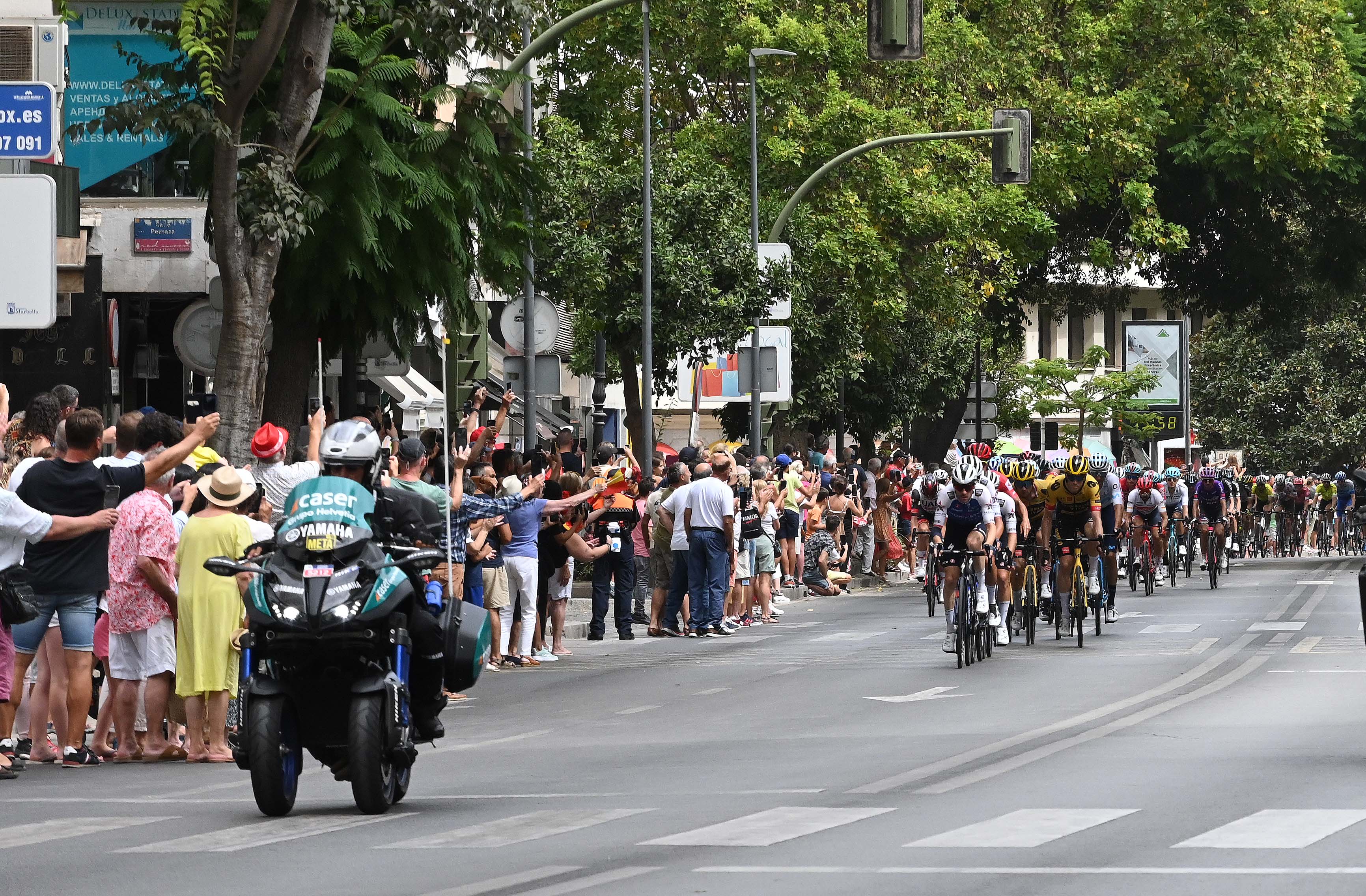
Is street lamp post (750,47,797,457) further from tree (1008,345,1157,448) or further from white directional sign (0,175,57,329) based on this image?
tree (1008,345,1157,448)

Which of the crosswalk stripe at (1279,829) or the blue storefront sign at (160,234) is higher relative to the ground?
the blue storefront sign at (160,234)

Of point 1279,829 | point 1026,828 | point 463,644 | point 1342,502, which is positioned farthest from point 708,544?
point 1342,502

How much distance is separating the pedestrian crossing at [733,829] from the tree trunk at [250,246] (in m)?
8.34

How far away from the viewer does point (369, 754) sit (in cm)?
1066

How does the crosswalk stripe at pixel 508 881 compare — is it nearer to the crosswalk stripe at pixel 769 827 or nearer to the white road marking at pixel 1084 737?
the crosswalk stripe at pixel 769 827

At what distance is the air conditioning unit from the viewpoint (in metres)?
18.6

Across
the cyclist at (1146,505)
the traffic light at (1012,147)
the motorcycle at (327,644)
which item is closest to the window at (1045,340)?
the cyclist at (1146,505)

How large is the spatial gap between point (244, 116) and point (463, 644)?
408 inches

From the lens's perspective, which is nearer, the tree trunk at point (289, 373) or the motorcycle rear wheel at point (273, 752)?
the motorcycle rear wheel at point (273, 752)

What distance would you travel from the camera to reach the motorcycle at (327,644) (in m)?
10.6

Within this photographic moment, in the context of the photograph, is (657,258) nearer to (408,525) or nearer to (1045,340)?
(408,525)

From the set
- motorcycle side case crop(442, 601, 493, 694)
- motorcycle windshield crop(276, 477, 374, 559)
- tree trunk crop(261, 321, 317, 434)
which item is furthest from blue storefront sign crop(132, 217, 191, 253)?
motorcycle windshield crop(276, 477, 374, 559)

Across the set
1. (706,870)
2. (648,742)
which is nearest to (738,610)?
(648,742)

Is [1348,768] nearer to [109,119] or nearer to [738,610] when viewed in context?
[109,119]
